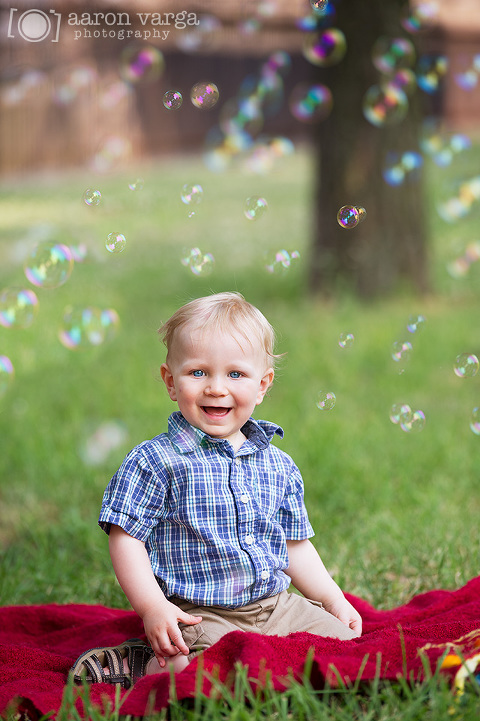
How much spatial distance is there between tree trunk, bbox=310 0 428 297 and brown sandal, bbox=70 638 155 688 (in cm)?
478

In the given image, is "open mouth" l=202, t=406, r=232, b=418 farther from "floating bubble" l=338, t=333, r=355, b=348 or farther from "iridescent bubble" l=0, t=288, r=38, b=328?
"iridescent bubble" l=0, t=288, r=38, b=328

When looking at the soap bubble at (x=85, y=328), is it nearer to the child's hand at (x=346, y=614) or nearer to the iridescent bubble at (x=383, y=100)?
the child's hand at (x=346, y=614)

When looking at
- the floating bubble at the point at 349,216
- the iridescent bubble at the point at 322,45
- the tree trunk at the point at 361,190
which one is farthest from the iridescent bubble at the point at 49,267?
the tree trunk at the point at 361,190

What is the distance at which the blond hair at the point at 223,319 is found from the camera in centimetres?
236

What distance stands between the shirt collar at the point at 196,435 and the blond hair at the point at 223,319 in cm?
18

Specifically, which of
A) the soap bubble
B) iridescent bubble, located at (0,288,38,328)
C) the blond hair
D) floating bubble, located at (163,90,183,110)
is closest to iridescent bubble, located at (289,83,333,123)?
the soap bubble

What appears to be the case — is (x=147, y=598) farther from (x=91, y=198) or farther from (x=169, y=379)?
(x=91, y=198)

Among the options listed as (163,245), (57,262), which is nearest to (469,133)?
(163,245)

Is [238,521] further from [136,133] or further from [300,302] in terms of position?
[136,133]

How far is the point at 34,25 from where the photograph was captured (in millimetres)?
14758

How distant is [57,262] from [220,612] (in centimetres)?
165

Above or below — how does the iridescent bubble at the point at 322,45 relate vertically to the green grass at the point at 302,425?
above

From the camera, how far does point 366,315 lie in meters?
6.62

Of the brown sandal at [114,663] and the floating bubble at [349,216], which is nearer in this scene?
the brown sandal at [114,663]
